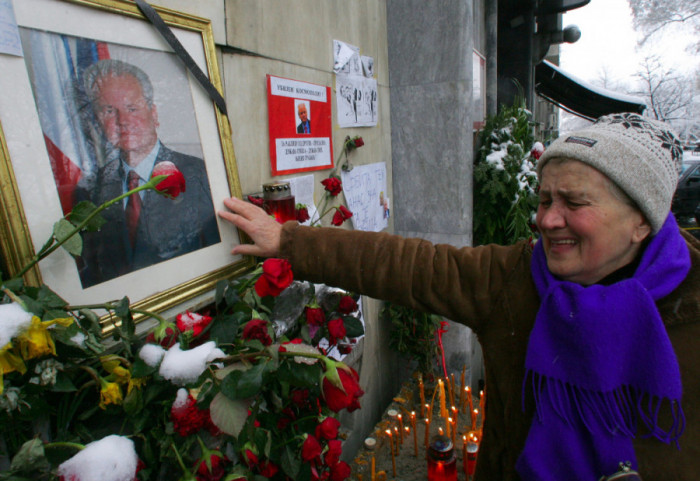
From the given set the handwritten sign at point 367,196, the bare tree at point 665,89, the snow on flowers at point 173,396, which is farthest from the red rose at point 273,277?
the bare tree at point 665,89

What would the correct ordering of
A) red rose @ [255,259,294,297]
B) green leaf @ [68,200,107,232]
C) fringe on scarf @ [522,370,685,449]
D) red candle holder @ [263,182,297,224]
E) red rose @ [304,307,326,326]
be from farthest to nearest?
red candle holder @ [263,182,297,224] → red rose @ [304,307,326,326] → fringe on scarf @ [522,370,685,449] → red rose @ [255,259,294,297] → green leaf @ [68,200,107,232]

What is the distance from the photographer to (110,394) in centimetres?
70

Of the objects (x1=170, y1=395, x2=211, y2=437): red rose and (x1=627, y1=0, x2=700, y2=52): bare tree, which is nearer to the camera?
(x1=170, y1=395, x2=211, y2=437): red rose

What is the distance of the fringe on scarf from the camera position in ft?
3.21

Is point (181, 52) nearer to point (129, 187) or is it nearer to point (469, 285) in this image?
point (129, 187)

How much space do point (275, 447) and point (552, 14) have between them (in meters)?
7.10

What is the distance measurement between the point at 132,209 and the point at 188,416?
515 millimetres

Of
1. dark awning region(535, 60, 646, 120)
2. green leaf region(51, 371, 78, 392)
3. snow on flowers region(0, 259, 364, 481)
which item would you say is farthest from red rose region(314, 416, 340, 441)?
dark awning region(535, 60, 646, 120)

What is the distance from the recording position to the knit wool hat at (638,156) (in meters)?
1.00

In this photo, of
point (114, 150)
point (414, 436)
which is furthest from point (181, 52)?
point (414, 436)

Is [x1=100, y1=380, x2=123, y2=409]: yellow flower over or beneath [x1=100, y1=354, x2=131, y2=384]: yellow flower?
beneath

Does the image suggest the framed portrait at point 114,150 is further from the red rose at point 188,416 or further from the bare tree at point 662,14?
the bare tree at point 662,14

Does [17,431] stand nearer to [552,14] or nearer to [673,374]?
[673,374]

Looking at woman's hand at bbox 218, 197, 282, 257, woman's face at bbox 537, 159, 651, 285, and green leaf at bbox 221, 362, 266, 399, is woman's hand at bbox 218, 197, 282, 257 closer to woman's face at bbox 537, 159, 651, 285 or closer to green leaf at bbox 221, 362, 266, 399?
green leaf at bbox 221, 362, 266, 399
